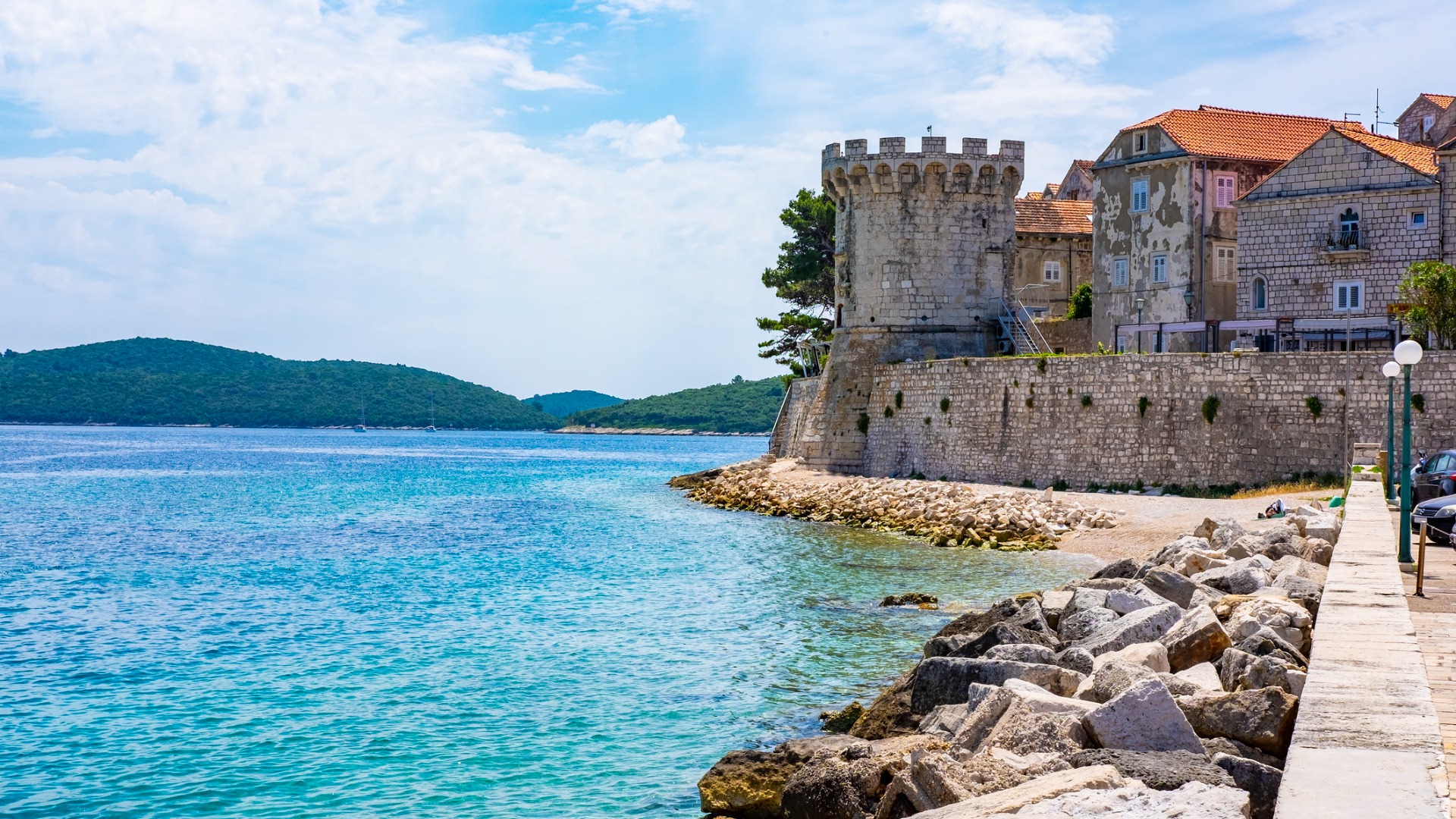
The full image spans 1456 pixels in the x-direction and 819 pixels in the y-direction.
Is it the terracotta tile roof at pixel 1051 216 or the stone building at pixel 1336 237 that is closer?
the stone building at pixel 1336 237

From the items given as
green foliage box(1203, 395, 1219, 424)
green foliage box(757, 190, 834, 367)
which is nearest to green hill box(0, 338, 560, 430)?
green foliage box(757, 190, 834, 367)

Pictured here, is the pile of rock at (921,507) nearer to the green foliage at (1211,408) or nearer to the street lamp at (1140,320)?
the green foliage at (1211,408)

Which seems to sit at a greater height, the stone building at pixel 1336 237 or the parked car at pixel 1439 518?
the stone building at pixel 1336 237

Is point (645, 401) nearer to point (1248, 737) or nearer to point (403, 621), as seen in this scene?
point (403, 621)

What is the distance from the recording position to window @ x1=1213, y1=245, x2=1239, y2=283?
118ft

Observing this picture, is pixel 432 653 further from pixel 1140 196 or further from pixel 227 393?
pixel 227 393

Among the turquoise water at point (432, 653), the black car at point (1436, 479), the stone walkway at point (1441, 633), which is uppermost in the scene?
the black car at point (1436, 479)

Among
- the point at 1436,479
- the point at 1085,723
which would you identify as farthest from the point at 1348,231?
the point at 1085,723

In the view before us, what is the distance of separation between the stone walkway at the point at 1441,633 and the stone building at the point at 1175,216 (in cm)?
2316

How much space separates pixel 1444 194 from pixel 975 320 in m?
11.9

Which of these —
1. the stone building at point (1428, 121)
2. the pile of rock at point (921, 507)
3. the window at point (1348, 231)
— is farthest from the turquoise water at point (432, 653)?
the stone building at point (1428, 121)

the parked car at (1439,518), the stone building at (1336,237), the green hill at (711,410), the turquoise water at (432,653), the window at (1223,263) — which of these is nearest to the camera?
the turquoise water at (432,653)

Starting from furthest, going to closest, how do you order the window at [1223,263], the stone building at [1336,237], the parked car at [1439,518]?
the window at [1223,263] < the stone building at [1336,237] < the parked car at [1439,518]

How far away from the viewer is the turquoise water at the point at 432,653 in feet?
33.6
